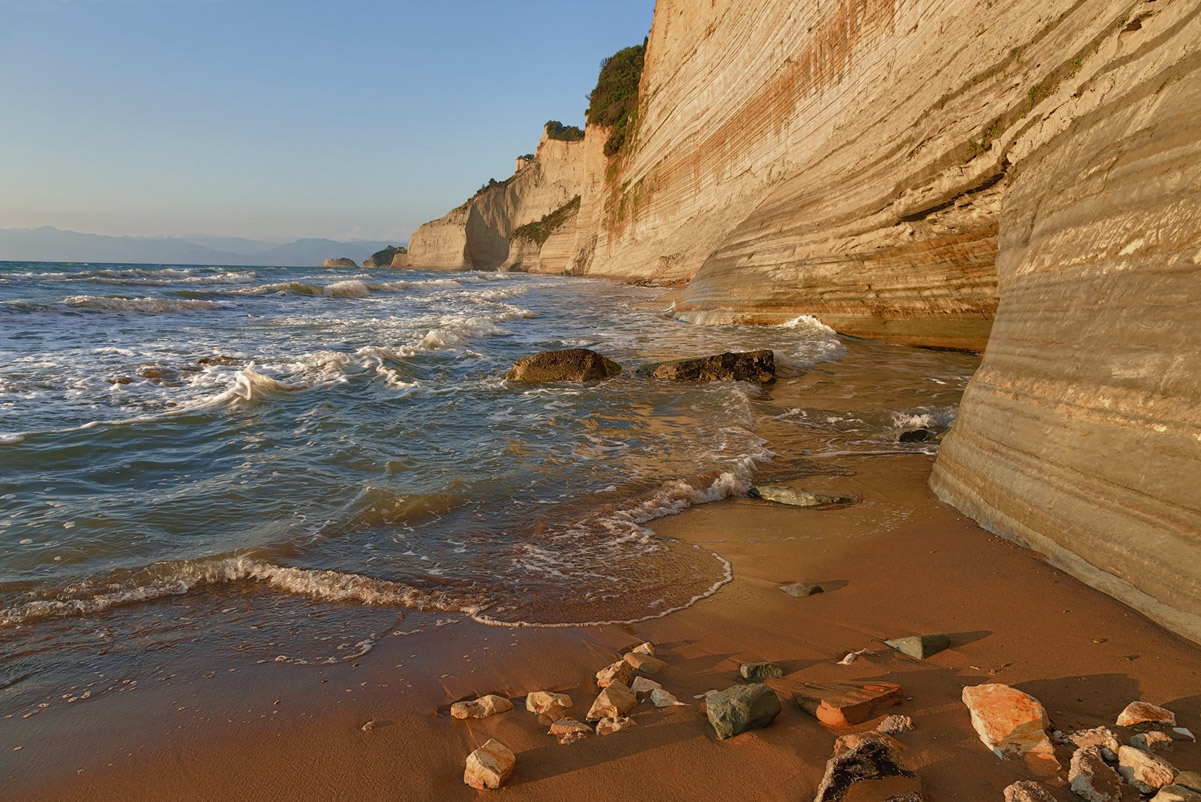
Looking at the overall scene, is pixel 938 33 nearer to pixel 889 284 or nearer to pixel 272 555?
pixel 889 284

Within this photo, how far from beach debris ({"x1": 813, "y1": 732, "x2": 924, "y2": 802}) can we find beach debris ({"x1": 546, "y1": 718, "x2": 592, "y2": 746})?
68cm

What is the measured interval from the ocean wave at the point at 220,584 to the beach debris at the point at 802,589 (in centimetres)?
148

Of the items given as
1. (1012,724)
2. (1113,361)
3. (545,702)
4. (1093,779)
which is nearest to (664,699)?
(545,702)

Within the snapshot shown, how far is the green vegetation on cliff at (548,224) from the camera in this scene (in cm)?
5934

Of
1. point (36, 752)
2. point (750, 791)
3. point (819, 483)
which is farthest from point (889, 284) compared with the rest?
point (36, 752)

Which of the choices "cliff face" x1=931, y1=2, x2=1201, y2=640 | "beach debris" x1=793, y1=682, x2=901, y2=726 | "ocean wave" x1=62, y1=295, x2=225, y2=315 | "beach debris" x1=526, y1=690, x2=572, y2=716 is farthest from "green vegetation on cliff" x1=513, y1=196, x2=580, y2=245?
"beach debris" x1=793, y1=682, x2=901, y2=726

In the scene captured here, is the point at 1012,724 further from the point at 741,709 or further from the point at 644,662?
the point at 644,662

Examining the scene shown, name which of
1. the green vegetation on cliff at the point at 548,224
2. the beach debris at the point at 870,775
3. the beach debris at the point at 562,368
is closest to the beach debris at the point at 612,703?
the beach debris at the point at 870,775

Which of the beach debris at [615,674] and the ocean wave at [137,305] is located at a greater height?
the ocean wave at [137,305]

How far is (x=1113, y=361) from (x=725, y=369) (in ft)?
17.5

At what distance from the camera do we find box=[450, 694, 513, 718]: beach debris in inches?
83.0

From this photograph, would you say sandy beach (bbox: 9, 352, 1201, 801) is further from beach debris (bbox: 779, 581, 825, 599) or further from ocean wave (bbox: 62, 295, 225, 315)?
ocean wave (bbox: 62, 295, 225, 315)

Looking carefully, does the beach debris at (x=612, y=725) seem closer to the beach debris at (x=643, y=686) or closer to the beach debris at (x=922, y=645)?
the beach debris at (x=643, y=686)

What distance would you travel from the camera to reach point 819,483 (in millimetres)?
4633
